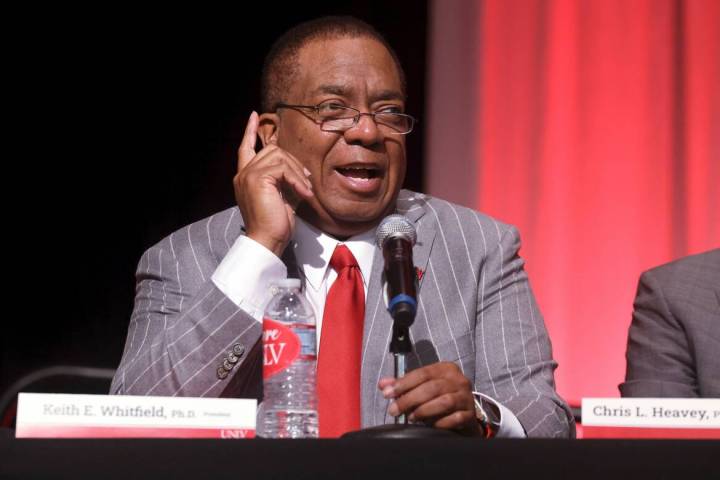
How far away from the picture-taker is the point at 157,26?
3.71 metres

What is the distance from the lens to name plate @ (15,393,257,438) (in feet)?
4.72

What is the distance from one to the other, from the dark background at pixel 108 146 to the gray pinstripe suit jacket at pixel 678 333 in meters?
1.64

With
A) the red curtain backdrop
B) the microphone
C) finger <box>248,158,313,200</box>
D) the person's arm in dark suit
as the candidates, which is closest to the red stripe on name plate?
the microphone

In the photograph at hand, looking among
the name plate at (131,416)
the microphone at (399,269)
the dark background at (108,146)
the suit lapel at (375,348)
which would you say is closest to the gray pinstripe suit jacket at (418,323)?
the suit lapel at (375,348)

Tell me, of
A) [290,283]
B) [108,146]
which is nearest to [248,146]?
[290,283]

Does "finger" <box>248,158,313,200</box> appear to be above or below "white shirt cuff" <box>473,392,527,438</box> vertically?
above

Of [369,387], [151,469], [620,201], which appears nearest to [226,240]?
[369,387]

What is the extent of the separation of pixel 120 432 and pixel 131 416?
28 mm

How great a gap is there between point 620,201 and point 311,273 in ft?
5.98

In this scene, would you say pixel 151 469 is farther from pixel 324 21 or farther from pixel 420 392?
pixel 324 21

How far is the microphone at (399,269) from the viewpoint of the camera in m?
1.57

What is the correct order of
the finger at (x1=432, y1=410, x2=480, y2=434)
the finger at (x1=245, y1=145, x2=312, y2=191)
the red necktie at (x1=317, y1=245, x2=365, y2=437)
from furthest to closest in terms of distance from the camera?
1. the finger at (x1=245, y1=145, x2=312, y2=191)
2. the red necktie at (x1=317, y1=245, x2=365, y2=437)
3. the finger at (x1=432, y1=410, x2=480, y2=434)

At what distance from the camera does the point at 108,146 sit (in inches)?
145

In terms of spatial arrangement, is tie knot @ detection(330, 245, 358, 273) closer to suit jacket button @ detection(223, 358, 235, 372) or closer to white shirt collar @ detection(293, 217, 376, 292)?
white shirt collar @ detection(293, 217, 376, 292)
